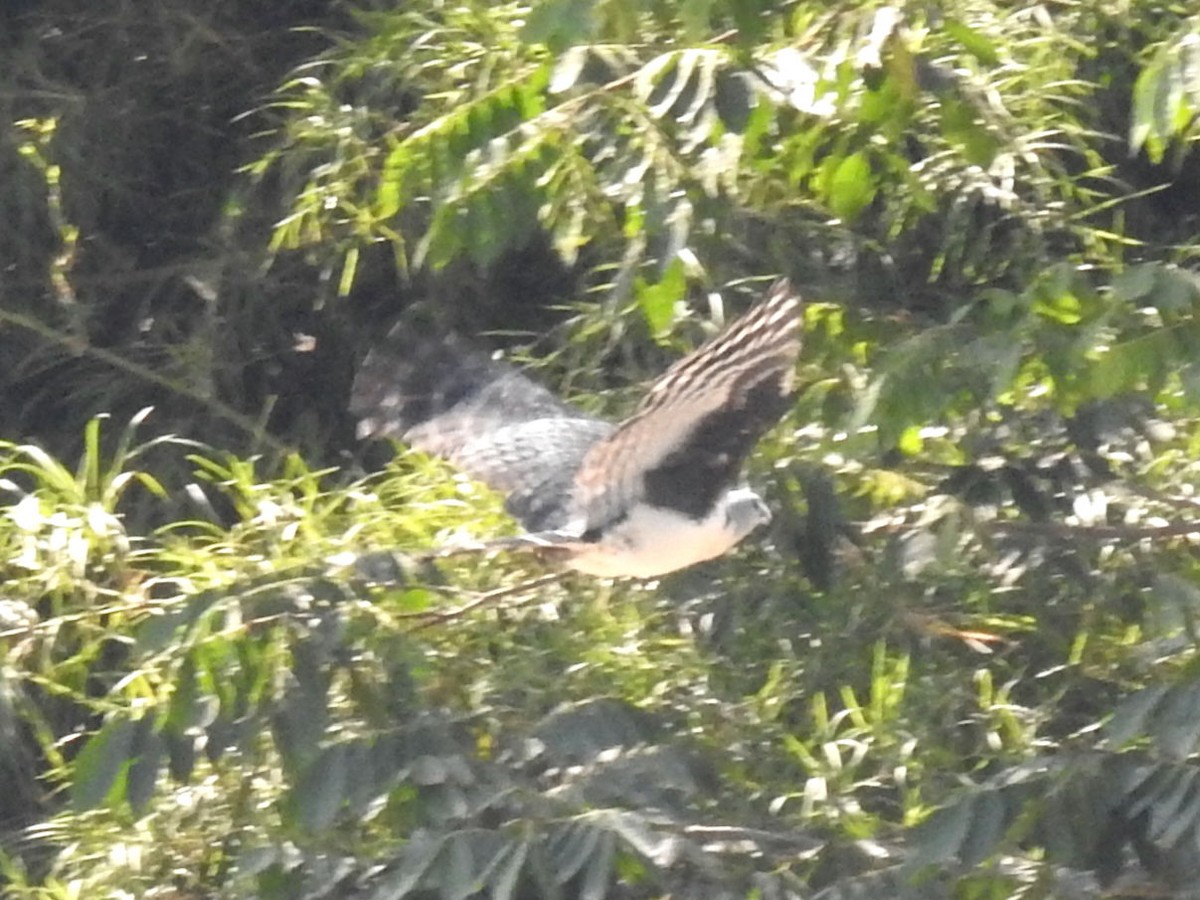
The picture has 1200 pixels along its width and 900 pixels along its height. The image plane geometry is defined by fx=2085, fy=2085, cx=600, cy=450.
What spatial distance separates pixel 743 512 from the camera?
1.63 m

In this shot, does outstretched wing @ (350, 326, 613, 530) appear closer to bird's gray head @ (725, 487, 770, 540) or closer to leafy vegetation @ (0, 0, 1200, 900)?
leafy vegetation @ (0, 0, 1200, 900)

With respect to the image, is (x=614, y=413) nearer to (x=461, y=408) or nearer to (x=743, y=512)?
(x=461, y=408)

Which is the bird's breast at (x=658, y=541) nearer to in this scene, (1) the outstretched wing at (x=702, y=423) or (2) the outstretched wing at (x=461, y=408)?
(1) the outstretched wing at (x=702, y=423)

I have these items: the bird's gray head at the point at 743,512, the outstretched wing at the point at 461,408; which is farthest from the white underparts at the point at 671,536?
the outstretched wing at the point at 461,408

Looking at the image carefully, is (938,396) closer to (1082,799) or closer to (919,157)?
(1082,799)

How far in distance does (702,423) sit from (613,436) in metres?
0.10

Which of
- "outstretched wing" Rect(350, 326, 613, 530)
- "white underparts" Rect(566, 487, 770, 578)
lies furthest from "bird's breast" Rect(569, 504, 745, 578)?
"outstretched wing" Rect(350, 326, 613, 530)

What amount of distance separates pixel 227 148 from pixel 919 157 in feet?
3.33

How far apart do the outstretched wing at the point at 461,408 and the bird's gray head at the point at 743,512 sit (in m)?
0.25

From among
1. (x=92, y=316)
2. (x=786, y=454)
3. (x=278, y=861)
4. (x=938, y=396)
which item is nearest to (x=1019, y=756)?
(x=786, y=454)

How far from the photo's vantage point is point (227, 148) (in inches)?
107

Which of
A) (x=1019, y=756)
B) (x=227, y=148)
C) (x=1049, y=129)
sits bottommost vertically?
(x=1019, y=756)

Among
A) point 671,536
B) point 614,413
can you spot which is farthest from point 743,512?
point 614,413

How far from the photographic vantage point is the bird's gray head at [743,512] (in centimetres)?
162
